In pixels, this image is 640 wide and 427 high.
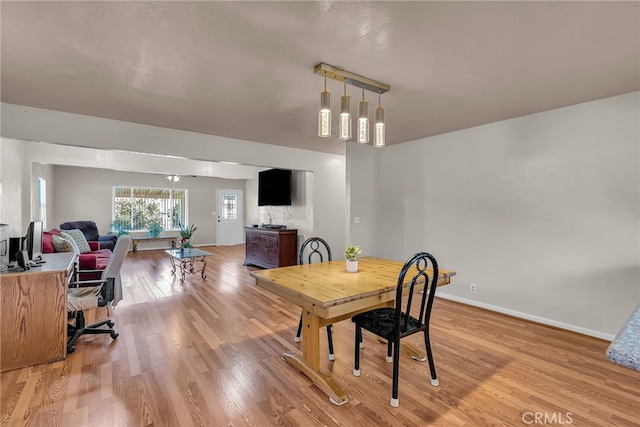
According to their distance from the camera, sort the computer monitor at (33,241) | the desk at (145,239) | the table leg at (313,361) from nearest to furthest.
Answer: the table leg at (313,361), the computer monitor at (33,241), the desk at (145,239)

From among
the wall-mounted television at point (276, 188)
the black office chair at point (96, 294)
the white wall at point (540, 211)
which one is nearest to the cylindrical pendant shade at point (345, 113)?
the black office chair at point (96, 294)

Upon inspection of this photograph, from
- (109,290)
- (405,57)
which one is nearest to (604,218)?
(405,57)

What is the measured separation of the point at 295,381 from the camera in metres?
2.16

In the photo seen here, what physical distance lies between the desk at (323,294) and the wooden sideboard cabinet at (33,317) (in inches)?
66.8

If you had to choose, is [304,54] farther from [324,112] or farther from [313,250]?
[313,250]

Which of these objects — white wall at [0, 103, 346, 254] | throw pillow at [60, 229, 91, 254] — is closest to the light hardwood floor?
white wall at [0, 103, 346, 254]

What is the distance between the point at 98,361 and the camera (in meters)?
2.42

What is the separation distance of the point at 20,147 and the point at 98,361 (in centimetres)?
380

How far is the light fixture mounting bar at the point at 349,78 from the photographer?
2146mm

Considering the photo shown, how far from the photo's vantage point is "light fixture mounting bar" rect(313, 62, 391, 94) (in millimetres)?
2146

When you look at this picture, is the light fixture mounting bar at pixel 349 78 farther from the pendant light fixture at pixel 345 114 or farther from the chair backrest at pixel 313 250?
the chair backrest at pixel 313 250

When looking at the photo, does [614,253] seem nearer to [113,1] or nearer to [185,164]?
[113,1]

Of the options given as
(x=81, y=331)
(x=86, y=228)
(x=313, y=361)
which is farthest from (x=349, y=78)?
(x=86, y=228)

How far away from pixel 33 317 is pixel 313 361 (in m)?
2.28
